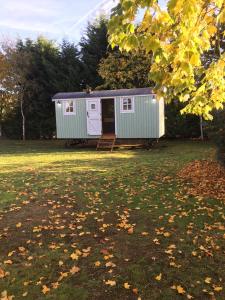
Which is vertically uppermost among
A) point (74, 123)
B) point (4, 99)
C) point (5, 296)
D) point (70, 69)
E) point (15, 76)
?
point (70, 69)

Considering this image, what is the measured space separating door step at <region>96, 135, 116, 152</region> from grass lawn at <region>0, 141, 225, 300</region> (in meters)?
9.18

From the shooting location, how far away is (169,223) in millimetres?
6320

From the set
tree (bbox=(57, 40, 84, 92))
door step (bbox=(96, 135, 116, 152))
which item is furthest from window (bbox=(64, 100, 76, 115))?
tree (bbox=(57, 40, 84, 92))

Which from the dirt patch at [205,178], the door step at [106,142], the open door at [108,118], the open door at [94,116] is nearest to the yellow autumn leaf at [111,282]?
the dirt patch at [205,178]

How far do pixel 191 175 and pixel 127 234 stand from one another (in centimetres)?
430

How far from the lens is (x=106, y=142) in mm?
19328

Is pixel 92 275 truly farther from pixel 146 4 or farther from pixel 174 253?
pixel 146 4

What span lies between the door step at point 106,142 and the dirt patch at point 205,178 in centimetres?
796

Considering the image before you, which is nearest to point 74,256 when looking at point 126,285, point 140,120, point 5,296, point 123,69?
point 126,285

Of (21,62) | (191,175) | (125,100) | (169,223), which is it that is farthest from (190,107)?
(21,62)

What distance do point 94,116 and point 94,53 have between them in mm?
8389

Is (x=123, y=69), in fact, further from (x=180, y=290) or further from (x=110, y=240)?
(x=180, y=290)

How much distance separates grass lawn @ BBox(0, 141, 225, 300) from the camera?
14.2 feet

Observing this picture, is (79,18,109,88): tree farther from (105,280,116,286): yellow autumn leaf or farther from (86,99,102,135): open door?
(105,280,116,286): yellow autumn leaf
